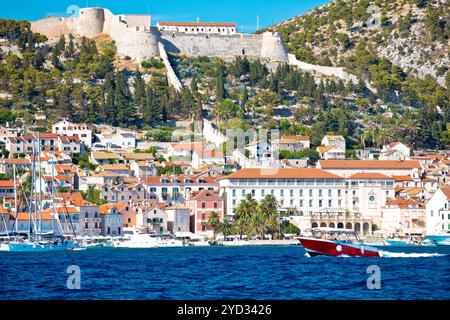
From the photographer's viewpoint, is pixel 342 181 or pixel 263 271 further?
pixel 342 181

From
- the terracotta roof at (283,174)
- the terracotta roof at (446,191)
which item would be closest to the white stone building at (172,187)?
the terracotta roof at (283,174)

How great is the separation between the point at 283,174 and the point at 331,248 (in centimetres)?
3071

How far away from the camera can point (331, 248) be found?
153 feet

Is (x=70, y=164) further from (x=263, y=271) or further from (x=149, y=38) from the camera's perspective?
(x=263, y=271)

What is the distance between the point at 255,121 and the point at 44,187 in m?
29.9

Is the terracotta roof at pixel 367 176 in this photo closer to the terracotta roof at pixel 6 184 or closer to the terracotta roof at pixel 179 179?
the terracotta roof at pixel 179 179

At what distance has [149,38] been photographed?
110 m

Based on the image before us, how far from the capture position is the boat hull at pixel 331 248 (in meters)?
46.7

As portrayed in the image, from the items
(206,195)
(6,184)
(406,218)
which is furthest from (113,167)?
(406,218)

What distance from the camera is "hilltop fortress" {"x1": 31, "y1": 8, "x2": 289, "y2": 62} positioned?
110 m

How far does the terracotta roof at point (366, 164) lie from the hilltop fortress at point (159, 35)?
32.9 metres

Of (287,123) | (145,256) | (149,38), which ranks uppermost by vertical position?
(149,38)

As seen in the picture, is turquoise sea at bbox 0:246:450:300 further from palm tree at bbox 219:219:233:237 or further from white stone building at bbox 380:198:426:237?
white stone building at bbox 380:198:426:237
